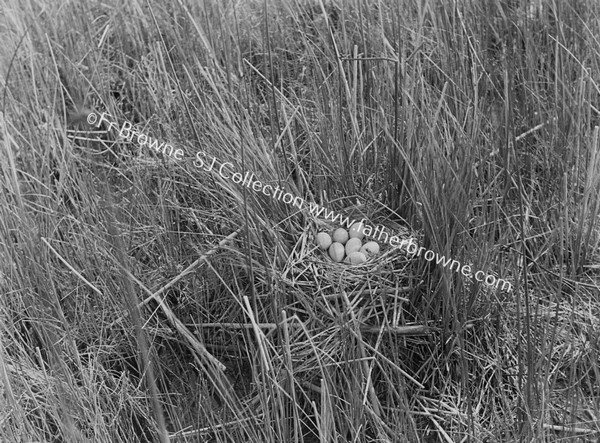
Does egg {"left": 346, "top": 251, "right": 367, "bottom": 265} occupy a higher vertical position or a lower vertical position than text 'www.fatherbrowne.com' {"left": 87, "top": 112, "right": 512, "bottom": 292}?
lower

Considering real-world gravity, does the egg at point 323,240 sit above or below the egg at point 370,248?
above

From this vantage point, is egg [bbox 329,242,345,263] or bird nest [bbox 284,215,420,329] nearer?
bird nest [bbox 284,215,420,329]

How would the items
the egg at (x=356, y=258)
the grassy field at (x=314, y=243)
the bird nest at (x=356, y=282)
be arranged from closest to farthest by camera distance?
1. the grassy field at (x=314, y=243)
2. the bird nest at (x=356, y=282)
3. the egg at (x=356, y=258)

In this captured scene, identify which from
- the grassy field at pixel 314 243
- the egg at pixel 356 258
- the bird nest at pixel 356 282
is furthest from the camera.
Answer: the egg at pixel 356 258

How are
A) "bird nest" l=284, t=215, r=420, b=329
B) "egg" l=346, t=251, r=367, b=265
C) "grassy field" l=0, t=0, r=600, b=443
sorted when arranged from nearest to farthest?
1. "grassy field" l=0, t=0, r=600, b=443
2. "bird nest" l=284, t=215, r=420, b=329
3. "egg" l=346, t=251, r=367, b=265

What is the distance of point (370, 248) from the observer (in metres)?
1.61

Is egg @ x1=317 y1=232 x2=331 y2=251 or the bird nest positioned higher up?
egg @ x1=317 y1=232 x2=331 y2=251

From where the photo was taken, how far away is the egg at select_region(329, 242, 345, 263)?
5.25ft

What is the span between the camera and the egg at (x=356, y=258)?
158 cm

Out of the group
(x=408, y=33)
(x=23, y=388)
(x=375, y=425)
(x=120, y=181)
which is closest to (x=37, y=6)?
(x=120, y=181)

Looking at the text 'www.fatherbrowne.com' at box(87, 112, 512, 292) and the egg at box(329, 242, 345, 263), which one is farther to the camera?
the egg at box(329, 242, 345, 263)

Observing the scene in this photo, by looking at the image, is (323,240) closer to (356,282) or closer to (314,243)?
(314,243)

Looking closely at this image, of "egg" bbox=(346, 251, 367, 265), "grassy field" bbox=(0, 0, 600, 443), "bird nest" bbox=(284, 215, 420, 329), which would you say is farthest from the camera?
"egg" bbox=(346, 251, 367, 265)

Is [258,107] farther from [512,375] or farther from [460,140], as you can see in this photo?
[512,375]
